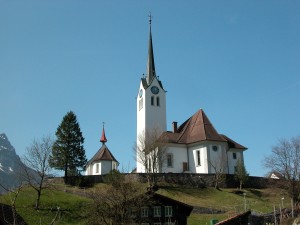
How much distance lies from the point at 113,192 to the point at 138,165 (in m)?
34.1

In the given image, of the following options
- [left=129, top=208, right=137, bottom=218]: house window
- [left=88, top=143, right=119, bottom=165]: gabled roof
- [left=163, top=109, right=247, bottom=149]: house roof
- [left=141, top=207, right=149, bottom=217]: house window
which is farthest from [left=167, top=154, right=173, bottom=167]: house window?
[left=129, top=208, right=137, bottom=218]: house window

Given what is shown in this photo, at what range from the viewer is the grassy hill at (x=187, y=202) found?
3665 centimetres

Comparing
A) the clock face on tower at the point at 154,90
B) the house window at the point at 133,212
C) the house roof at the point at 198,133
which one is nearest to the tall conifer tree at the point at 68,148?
the house roof at the point at 198,133


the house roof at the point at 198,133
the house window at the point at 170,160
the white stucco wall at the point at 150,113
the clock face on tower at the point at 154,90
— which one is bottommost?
the house window at the point at 170,160

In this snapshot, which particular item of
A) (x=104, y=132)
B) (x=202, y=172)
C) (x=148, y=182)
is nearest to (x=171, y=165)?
(x=202, y=172)

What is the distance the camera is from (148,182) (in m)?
49.2

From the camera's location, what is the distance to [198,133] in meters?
57.4

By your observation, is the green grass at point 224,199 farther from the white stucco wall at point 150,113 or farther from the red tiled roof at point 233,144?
the white stucco wall at point 150,113

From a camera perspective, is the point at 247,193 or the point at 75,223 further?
the point at 247,193

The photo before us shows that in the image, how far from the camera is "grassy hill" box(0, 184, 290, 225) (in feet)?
120

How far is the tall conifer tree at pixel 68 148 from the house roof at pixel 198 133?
39.3 feet

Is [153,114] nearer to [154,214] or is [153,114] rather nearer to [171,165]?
[171,165]

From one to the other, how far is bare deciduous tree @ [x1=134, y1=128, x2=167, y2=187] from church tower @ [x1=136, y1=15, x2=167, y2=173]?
5.53m

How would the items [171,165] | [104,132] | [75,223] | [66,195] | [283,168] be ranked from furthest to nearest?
[104,132]
[171,165]
[283,168]
[66,195]
[75,223]
